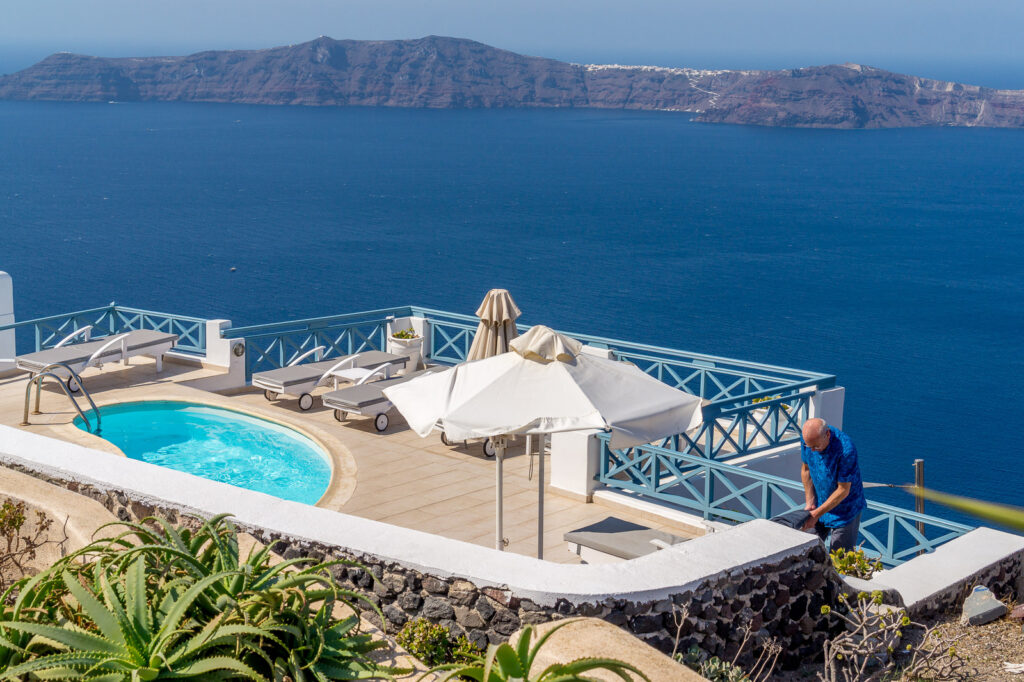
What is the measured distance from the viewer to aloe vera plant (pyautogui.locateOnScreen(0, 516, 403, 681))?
3.30 metres

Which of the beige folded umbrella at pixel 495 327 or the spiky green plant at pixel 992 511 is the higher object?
the spiky green plant at pixel 992 511

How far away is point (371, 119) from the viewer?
186625mm

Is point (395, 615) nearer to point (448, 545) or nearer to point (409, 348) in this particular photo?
point (448, 545)

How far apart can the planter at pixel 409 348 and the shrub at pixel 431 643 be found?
10.1 metres

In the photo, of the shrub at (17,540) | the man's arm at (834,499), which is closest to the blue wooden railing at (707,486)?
the man's arm at (834,499)

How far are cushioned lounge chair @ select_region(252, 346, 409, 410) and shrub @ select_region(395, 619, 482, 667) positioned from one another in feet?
28.9

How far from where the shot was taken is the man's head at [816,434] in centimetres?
626

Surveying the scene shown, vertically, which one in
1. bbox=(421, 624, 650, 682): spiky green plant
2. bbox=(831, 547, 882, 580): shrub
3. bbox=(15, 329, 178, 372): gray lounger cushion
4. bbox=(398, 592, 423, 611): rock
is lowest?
bbox=(15, 329, 178, 372): gray lounger cushion

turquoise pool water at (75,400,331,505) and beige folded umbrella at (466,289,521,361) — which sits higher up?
beige folded umbrella at (466,289,521,361)

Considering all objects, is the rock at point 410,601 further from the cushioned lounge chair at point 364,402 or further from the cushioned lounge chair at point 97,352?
Result: the cushioned lounge chair at point 97,352

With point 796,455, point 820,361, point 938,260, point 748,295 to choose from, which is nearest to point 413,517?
point 796,455

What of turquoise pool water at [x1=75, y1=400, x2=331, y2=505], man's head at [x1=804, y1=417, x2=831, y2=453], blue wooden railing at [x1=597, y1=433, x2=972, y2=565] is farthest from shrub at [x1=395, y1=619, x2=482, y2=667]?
turquoise pool water at [x1=75, y1=400, x2=331, y2=505]

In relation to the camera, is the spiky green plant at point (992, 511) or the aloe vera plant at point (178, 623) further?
the aloe vera plant at point (178, 623)

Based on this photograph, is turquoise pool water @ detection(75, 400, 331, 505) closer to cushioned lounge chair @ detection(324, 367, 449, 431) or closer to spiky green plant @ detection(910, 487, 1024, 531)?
cushioned lounge chair @ detection(324, 367, 449, 431)
